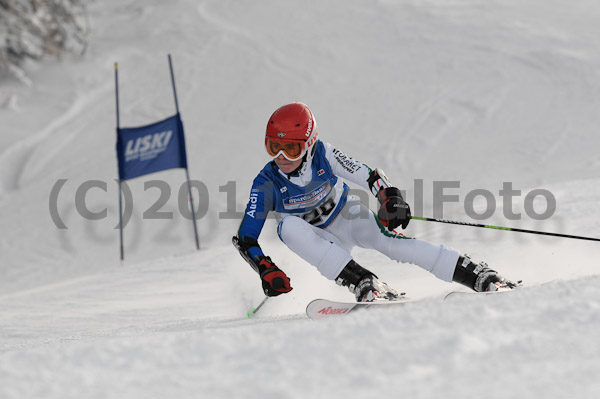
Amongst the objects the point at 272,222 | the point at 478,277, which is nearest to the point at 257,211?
the point at 478,277

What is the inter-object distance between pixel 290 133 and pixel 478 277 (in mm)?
1293

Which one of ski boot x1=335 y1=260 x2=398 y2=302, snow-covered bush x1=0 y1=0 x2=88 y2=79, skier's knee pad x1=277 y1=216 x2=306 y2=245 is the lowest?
ski boot x1=335 y1=260 x2=398 y2=302

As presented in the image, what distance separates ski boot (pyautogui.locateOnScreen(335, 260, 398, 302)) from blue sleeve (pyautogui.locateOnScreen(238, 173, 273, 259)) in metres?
0.53

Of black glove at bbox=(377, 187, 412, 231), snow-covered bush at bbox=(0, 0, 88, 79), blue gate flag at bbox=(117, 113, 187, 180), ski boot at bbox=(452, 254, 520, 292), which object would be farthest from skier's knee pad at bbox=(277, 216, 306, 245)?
snow-covered bush at bbox=(0, 0, 88, 79)

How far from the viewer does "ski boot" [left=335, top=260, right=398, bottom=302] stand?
3258 millimetres

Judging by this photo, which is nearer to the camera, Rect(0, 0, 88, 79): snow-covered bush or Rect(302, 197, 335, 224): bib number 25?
Rect(302, 197, 335, 224): bib number 25

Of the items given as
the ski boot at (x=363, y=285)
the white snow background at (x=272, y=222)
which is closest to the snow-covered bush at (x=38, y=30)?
the white snow background at (x=272, y=222)

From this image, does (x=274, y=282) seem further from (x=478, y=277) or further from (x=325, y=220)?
(x=478, y=277)

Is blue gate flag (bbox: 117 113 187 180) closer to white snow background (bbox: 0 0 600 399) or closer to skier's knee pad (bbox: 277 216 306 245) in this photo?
white snow background (bbox: 0 0 600 399)

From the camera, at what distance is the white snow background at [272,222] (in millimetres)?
1665

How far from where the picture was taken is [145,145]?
8.27 meters

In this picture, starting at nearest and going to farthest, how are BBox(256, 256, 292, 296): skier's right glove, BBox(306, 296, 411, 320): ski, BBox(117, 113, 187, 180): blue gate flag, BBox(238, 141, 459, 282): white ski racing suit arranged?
BBox(306, 296, 411, 320): ski, BBox(256, 256, 292, 296): skier's right glove, BBox(238, 141, 459, 282): white ski racing suit, BBox(117, 113, 187, 180): blue gate flag

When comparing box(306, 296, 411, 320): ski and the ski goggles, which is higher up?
the ski goggles

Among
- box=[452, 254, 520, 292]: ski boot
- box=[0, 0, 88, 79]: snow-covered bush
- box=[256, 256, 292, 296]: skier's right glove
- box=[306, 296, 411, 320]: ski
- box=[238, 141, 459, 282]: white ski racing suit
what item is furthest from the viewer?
box=[0, 0, 88, 79]: snow-covered bush
